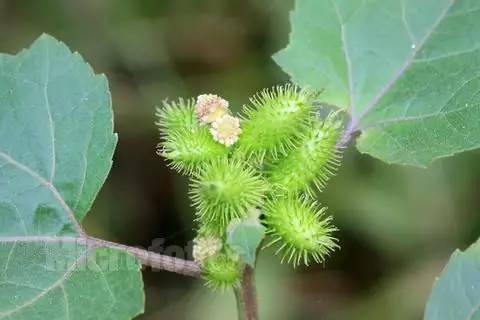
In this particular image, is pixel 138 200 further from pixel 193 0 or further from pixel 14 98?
pixel 14 98

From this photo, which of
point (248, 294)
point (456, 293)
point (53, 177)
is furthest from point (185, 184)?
point (456, 293)

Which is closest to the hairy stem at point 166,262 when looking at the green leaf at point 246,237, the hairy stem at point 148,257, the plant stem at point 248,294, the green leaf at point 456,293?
the hairy stem at point 148,257

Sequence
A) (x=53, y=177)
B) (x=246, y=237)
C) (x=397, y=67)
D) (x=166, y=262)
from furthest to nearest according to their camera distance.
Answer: (x=397, y=67) → (x=53, y=177) → (x=166, y=262) → (x=246, y=237)

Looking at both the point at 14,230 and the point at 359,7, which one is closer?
the point at 14,230

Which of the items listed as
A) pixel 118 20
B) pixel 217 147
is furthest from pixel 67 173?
pixel 118 20

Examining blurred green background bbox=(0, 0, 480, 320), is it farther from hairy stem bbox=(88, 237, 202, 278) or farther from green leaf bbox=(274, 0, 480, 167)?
hairy stem bbox=(88, 237, 202, 278)

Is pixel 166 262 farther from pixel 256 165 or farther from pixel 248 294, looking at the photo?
pixel 256 165
